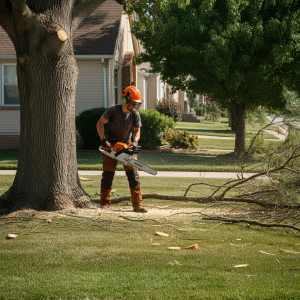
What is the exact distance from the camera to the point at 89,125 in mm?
15727

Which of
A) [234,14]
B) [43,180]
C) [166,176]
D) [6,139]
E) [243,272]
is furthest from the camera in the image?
[6,139]

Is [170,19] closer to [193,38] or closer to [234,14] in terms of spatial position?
[193,38]

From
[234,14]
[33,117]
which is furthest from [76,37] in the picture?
[33,117]

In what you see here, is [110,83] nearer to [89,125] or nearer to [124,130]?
[89,125]

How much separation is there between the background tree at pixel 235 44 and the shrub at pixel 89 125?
300 centimetres

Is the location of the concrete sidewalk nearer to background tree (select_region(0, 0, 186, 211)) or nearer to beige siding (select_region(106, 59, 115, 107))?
background tree (select_region(0, 0, 186, 211))

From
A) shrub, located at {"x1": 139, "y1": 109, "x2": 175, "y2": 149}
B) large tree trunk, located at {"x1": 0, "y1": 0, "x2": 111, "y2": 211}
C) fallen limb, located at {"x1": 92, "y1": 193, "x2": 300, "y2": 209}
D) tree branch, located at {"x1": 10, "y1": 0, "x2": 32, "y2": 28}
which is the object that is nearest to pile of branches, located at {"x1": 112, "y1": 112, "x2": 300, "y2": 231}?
fallen limb, located at {"x1": 92, "y1": 193, "x2": 300, "y2": 209}

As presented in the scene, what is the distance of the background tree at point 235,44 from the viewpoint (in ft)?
44.5

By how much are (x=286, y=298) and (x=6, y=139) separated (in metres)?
15.2

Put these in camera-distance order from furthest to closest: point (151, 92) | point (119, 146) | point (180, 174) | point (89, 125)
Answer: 1. point (151, 92)
2. point (89, 125)
3. point (180, 174)
4. point (119, 146)

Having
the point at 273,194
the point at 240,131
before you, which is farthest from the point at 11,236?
the point at 240,131

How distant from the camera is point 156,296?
337cm

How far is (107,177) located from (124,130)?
0.78 meters

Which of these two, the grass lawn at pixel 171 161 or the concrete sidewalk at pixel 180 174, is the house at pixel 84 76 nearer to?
the grass lawn at pixel 171 161
